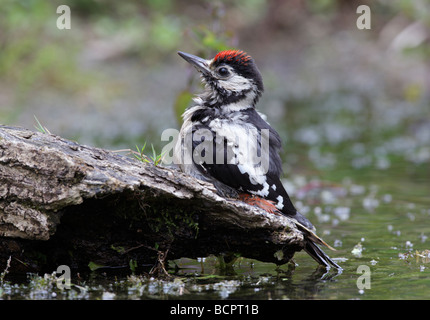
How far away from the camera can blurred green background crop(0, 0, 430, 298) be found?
6656 mm

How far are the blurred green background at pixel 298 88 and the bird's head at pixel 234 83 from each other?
1341mm

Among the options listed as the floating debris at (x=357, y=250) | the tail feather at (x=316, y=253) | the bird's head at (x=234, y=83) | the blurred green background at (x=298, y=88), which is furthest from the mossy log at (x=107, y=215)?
the bird's head at (x=234, y=83)

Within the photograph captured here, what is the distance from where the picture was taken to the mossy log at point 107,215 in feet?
11.9

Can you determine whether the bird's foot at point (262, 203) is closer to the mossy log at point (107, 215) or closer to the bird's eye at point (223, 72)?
the mossy log at point (107, 215)

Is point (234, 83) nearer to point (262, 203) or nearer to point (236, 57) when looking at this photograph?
point (236, 57)

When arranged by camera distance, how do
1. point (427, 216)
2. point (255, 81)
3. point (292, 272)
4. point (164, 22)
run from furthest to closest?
point (164, 22) < point (427, 216) < point (255, 81) < point (292, 272)

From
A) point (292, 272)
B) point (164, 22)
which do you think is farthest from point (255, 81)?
point (164, 22)

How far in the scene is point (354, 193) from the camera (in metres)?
7.45

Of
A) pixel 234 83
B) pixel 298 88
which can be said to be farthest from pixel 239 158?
pixel 298 88

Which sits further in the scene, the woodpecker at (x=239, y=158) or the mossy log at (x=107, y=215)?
the woodpecker at (x=239, y=158)

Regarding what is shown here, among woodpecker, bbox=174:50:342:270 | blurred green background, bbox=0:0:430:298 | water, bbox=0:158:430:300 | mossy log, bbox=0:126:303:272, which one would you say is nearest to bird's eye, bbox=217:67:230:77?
woodpecker, bbox=174:50:342:270

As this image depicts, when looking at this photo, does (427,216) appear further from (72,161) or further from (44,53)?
(44,53)

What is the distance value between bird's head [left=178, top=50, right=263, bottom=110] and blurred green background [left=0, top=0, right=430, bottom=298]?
4.40ft

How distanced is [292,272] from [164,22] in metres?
11.3
